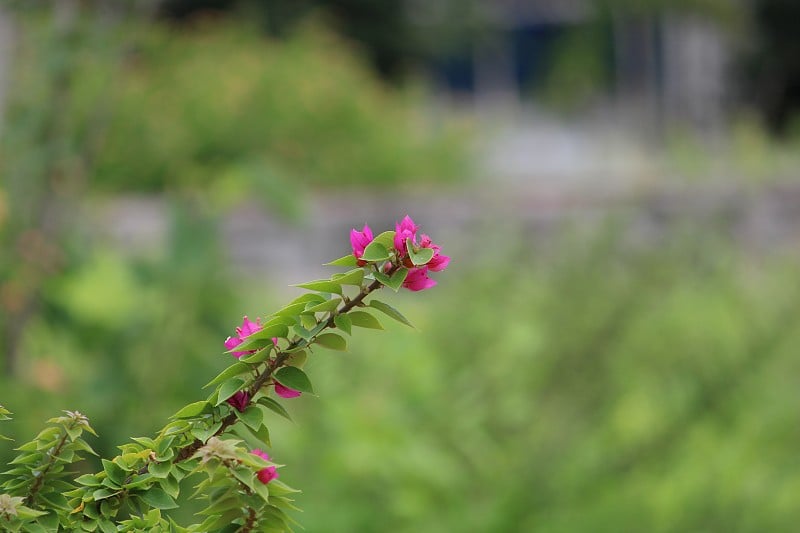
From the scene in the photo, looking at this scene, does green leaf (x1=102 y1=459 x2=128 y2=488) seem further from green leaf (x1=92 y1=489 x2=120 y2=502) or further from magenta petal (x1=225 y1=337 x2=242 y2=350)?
magenta petal (x1=225 y1=337 x2=242 y2=350)

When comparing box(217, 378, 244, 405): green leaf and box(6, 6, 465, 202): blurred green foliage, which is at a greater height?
box(6, 6, 465, 202): blurred green foliage

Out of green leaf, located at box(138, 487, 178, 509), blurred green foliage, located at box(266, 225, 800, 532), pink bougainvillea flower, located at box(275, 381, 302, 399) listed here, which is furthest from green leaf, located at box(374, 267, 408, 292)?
blurred green foliage, located at box(266, 225, 800, 532)

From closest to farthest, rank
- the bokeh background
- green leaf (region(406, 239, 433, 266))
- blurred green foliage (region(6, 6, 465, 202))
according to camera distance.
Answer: green leaf (region(406, 239, 433, 266)), the bokeh background, blurred green foliage (region(6, 6, 465, 202))

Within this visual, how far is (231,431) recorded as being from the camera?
86 centimetres

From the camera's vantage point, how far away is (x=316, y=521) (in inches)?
108

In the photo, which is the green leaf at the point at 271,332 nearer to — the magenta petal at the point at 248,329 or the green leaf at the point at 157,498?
the magenta petal at the point at 248,329

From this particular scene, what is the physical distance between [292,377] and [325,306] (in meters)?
0.06

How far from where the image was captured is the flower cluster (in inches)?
31.2

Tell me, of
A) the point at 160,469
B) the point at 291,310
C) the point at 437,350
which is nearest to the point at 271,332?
the point at 291,310

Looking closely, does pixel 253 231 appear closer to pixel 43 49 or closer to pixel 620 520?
pixel 43 49

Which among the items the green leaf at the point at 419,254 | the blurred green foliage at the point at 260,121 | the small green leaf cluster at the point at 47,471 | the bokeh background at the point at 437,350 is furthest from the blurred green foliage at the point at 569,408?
the blurred green foliage at the point at 260,121

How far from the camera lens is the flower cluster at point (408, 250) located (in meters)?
0.79

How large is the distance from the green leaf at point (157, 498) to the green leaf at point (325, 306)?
17 centimetres

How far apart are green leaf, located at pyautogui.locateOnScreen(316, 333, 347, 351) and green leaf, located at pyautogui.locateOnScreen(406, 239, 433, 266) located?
0.10m
